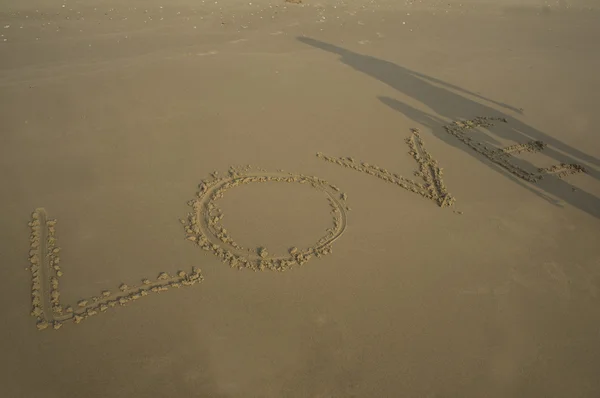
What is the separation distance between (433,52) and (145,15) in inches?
307

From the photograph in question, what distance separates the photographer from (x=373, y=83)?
8602 millimetres

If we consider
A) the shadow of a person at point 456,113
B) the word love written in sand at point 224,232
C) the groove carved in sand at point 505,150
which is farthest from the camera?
the groove carved in sand at point 505,150

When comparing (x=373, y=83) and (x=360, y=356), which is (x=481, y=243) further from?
(x=373, y=83)

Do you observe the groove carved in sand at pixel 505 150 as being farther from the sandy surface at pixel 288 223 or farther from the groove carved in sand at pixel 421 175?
the groove carved in sand at pixel 421 175

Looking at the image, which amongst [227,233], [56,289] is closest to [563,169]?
[227,233]

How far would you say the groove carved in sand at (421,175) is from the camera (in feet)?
18.9

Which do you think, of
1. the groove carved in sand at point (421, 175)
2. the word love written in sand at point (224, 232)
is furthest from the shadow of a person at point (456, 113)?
the groove carved in sand at point (421, 175)

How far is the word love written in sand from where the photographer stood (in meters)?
4.02

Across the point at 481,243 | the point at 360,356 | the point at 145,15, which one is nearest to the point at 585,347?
the point at 481,243

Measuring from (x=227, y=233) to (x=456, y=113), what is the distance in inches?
208

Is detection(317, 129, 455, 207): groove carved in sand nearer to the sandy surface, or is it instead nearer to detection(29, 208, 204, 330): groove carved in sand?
the sandy surface

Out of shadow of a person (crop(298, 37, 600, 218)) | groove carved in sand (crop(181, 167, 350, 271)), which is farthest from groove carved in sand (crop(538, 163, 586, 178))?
groove carved in sand (crop(181, 167, 350, 271))

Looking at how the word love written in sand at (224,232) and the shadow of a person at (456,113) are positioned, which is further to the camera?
the shadow of a person at (456,113)

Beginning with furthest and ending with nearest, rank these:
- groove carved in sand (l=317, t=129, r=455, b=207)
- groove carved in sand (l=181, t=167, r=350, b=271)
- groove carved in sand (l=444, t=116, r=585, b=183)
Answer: groove carved in sand (l=444, t=116, r=585, b=183), groove carved in sand (l=317, t=129, r=455, b=207), groove carved in sand (l=181, t=167, r=350, b=271)
